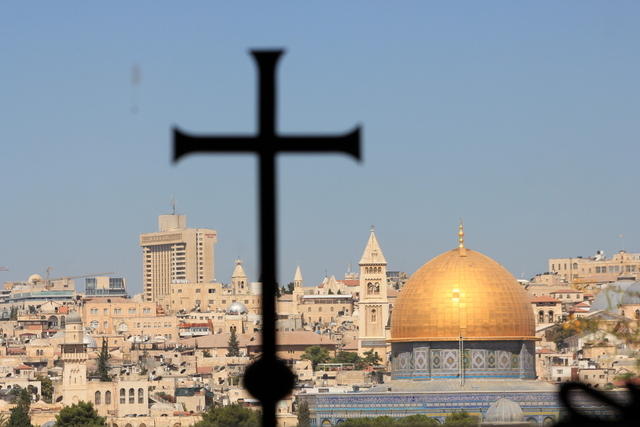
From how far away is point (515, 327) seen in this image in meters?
73.6

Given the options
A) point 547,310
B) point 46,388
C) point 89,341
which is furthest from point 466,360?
point 547,310

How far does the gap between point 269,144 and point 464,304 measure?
215ft

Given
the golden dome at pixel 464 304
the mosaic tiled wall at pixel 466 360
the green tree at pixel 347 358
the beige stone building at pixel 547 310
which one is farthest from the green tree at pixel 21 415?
the beige stone building at pixel 547 310

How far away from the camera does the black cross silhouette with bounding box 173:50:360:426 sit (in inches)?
310

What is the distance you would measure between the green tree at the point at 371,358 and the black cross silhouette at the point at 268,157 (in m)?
142

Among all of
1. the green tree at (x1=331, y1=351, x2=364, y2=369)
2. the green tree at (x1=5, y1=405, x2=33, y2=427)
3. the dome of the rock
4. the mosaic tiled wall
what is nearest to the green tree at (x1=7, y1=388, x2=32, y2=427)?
the green tree at (x1=5, y1=405, x2=33, y2=427)

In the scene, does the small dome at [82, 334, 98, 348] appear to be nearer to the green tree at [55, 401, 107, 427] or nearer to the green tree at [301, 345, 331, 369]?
the green tree at [301, 345, 331, 369]

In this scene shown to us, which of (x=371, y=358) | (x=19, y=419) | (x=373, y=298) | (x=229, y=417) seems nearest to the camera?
(x=229, y=417)

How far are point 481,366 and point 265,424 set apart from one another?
6747 cm

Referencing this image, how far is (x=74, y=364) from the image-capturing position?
138 m

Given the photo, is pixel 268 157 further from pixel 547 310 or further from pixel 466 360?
pixel 547 310

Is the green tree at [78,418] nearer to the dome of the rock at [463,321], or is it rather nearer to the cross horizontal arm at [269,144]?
the dome of the rock at [463,321]

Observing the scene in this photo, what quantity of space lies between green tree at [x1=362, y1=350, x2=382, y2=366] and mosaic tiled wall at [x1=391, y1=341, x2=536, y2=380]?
74.5m

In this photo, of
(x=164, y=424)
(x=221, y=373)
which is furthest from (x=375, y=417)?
(x=221, y=373)
